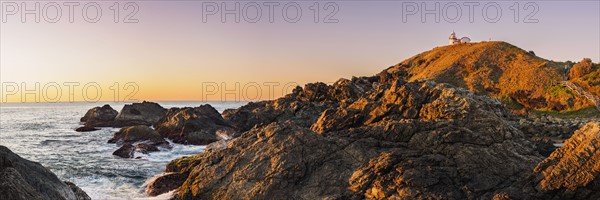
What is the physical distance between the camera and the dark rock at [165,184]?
2478 centimetres

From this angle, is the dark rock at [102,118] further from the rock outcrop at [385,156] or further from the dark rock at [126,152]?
the rock outcrop at [385,156]

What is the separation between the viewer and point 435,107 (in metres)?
23.1

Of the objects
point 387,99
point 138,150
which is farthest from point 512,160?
point 138,150

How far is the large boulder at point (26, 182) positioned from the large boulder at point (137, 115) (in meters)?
69.1

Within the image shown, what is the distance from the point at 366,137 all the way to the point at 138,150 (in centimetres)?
3065

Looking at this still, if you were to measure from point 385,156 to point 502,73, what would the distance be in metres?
106

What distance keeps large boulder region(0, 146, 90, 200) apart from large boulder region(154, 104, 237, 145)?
3417cm

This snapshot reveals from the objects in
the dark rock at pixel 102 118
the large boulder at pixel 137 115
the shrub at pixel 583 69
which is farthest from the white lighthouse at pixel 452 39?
the dark rock at pixel 102 118

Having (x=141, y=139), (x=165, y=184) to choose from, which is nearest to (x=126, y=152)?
(x=141, y=139)

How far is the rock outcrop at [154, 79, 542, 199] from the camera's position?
17375mm

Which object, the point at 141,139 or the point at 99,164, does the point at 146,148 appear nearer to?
the point at 99,164

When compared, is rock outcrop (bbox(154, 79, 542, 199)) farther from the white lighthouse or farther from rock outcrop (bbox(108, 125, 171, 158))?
the white lighthouse

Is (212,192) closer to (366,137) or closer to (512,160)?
(366,137)

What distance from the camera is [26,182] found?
14266 millimetres
